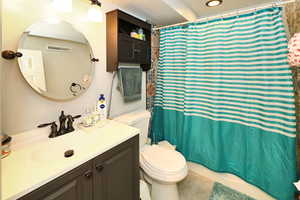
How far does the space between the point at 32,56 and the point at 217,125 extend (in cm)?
179

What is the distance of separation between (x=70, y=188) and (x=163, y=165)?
82cm

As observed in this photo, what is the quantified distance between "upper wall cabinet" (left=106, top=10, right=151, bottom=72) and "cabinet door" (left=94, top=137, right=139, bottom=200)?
0.83 meters

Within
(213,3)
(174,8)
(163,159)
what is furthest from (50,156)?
(213,3)

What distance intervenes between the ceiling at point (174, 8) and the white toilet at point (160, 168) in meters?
1.20

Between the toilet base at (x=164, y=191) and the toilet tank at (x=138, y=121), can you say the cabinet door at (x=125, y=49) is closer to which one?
the toilet tank at (x=138, y=121)

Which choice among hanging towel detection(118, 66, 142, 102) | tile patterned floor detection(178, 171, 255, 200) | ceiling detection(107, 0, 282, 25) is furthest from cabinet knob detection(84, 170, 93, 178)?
ceiling detection(107, 0, 282, 25)

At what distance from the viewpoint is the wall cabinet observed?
0.75 meters

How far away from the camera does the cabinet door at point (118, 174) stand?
37.1 inches

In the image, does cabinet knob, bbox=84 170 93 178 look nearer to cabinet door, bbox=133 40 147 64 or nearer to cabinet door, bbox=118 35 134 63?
cabinet door, bbox=118 35 134 63

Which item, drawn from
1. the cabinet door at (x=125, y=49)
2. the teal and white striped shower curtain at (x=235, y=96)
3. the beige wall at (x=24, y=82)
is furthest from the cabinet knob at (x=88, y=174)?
the teal and white striped shower curtain at (x=235, y=96)

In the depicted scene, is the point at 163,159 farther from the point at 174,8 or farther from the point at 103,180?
the point at 174,8

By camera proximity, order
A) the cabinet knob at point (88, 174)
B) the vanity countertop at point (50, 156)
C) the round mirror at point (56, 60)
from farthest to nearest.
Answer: the round mirror at point (56, 60) → the cabinet knob at point (88, 174) → the vanity countertop at point (50, 156)

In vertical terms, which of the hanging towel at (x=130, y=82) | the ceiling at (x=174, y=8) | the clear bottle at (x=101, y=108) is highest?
the ceiling at (x=174, y=8)

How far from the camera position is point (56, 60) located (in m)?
1.18
